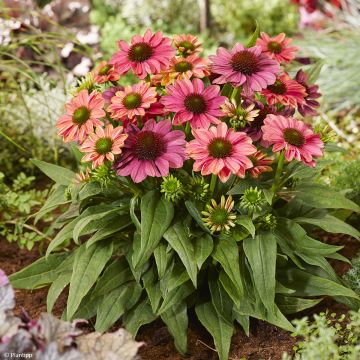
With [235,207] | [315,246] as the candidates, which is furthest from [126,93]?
[315,246]

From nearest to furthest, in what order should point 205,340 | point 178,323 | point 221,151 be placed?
point 221,151
point 178,323
point 205,340

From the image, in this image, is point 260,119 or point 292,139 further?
point 260,119

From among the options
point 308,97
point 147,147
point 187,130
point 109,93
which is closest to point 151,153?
point 147,147

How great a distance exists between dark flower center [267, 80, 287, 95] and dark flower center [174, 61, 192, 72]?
11.9 inches

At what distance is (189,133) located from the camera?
2.19m

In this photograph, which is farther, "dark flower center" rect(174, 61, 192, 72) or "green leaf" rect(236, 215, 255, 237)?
"dark flower center" rect(174, 61, 192, 72)

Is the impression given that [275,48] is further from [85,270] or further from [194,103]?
[85,270]

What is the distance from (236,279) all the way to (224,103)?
1.95 ft

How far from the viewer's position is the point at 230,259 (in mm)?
2076

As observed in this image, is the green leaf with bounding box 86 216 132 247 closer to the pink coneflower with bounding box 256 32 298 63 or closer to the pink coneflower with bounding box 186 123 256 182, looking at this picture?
the pink coneflower with bounding box 186 123 256 182

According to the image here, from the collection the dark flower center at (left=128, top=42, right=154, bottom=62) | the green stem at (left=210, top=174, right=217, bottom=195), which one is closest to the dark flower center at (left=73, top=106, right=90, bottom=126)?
the dark flower center at (left=128, top=42, right=154, bottom=62)

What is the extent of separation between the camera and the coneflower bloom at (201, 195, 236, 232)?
80.9 inches

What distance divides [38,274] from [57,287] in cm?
19

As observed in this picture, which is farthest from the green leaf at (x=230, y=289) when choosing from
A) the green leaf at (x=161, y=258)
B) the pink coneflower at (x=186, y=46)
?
the pink coneflower at (x=186, y=46)
